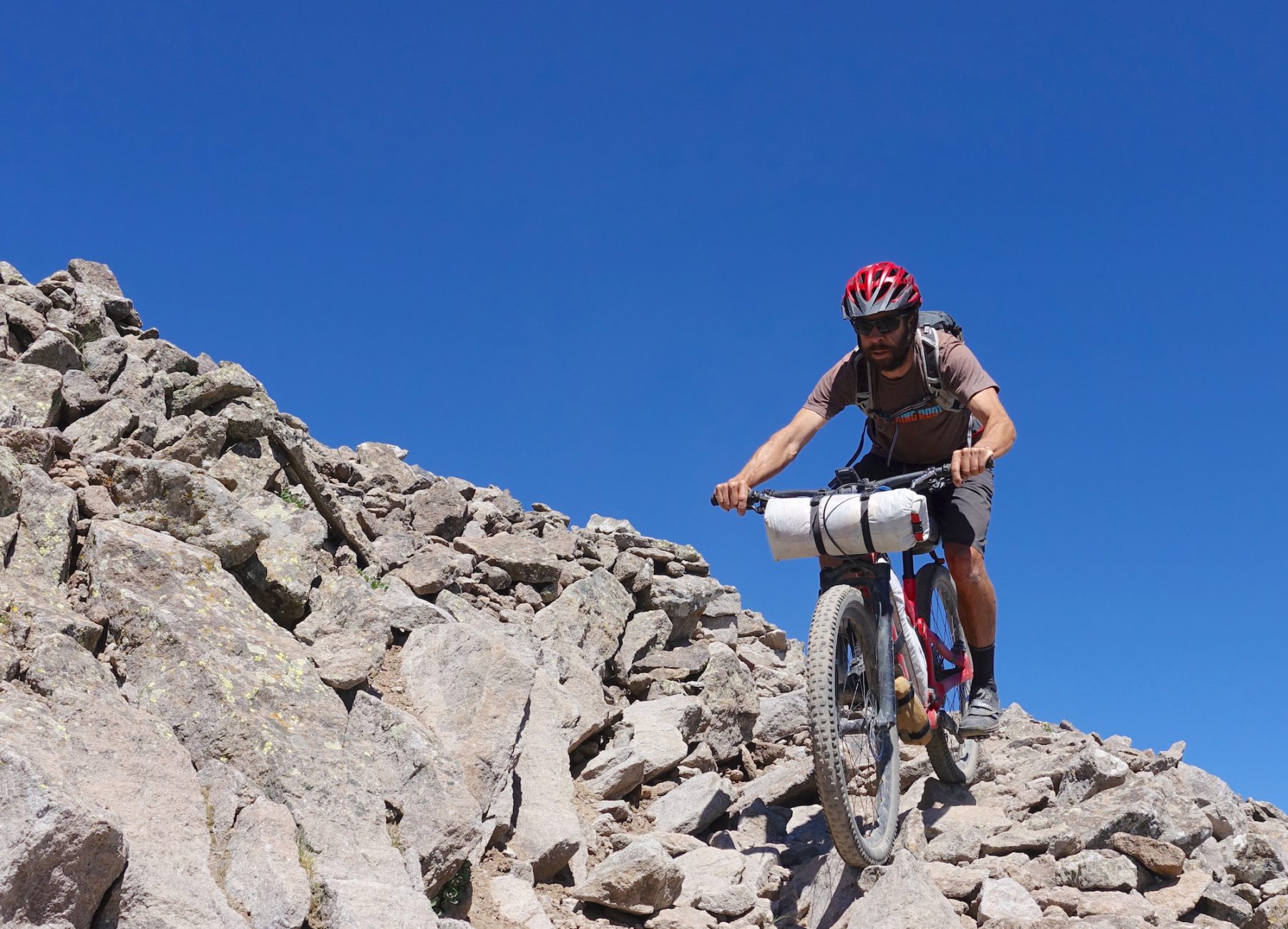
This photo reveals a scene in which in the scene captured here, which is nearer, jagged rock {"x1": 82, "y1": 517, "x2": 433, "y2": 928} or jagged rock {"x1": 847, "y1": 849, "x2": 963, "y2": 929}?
jagged rock {"x1": 82, "y1": 517, "x2": 433, "y2": 928}

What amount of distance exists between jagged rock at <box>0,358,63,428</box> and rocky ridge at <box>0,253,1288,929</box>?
1.2 inches

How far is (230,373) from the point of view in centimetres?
1140

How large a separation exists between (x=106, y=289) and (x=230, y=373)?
5787 millimetres

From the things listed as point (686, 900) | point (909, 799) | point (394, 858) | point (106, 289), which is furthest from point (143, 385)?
point (909, 799)

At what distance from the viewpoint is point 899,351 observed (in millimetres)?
7691

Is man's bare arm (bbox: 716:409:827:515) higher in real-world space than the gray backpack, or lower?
lower

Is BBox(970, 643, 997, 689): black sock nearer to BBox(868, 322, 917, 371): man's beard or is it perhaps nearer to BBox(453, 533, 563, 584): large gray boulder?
BBox(868, 322, 917, 371): man's beard

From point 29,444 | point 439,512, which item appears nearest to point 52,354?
point 29,444

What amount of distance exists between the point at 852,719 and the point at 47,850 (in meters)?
4.58

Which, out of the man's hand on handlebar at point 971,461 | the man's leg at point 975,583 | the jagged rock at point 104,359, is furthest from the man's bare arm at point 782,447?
the jagged rock at point 104,359

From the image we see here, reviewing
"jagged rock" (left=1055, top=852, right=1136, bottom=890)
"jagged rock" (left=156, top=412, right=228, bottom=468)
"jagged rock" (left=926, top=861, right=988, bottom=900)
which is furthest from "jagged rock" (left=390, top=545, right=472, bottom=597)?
"jagged rock" (left=1055, top=852, right=1136, bottom=890)

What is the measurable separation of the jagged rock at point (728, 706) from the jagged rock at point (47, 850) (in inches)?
239

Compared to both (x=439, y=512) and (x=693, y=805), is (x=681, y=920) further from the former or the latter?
(x=439, y=512)

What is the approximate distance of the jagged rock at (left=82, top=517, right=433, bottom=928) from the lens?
5617 mm
